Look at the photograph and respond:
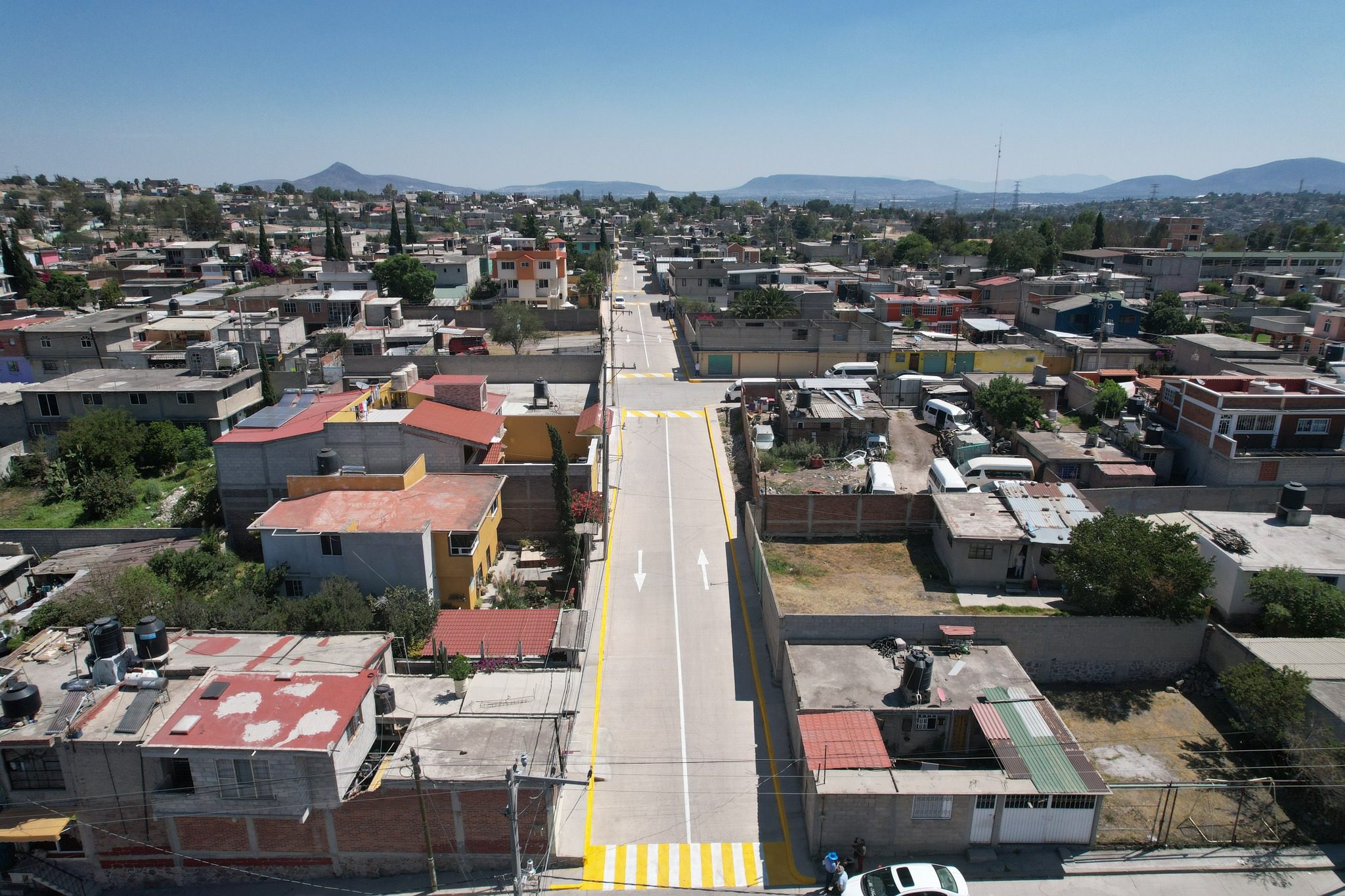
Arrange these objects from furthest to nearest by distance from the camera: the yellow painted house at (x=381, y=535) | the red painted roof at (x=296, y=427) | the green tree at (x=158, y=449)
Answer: the green tree at (x=158, y=449) → the red painted roof at (x=296, y=427) → the yellow painted house at (x=381, y=535)

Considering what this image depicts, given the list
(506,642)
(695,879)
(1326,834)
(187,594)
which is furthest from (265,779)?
(1326,834)

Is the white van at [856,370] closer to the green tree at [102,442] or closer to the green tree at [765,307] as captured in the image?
the green tree at [765,307]

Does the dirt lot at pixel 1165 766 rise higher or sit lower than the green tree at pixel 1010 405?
lower

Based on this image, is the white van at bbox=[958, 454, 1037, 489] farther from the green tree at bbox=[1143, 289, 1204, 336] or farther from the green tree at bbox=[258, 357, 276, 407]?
the green tree at bbox=[1143, 289, 1204, 336]

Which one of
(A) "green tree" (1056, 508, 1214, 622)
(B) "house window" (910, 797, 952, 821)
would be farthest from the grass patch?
(A) "green tree" (1056, 508, 1214, 622)

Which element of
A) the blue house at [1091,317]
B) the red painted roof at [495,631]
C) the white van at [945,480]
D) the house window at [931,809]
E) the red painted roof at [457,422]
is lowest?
the house window at [931,809]

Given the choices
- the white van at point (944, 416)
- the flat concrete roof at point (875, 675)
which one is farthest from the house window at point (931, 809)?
the white van at point (944, 416)
